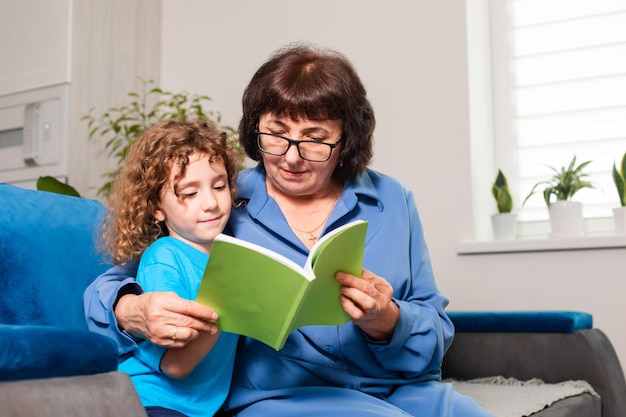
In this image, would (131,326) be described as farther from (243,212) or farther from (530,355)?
(530,355)

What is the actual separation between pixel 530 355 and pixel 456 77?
4.01 feet

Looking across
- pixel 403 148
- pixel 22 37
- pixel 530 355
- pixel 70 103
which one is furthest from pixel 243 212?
pixel 22 37

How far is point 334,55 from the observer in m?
1.61

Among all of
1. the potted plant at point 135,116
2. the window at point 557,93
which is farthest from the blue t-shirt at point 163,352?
the window at point 557,93

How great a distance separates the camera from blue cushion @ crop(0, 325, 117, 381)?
0.85 m

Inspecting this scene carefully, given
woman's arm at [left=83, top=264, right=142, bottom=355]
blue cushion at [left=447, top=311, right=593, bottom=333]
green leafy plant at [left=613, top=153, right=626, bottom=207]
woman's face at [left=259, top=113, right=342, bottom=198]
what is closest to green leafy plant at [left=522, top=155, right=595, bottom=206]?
green leafy plant at [left=613, top=153, right=626, bottom=207]

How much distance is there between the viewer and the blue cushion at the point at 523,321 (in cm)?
215

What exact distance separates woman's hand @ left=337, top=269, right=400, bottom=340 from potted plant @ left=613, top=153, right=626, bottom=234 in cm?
171

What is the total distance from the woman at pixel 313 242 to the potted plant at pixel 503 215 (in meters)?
1.42

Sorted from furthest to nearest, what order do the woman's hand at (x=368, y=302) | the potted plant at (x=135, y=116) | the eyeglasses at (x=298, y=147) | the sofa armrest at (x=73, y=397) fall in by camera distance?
the potted plant at (x=135, y=116)
the eyeglasses at (x=298, y=147)
the woman's hand at (x=368, y=302)
the sofa armrest at (x=73, y=397)

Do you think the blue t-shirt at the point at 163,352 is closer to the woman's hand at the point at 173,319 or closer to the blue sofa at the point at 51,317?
the woman's hand at the point at 173,319

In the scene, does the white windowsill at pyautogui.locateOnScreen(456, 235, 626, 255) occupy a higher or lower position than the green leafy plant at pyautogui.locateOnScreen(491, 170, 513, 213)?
lower

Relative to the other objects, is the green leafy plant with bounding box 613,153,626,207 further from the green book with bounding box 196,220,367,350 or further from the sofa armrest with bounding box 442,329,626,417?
the green book with bounding box 196,220,367,350

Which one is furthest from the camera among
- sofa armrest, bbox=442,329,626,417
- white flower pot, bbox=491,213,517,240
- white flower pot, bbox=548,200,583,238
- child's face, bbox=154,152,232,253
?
white flower pot, bbox=491,213,517,240
